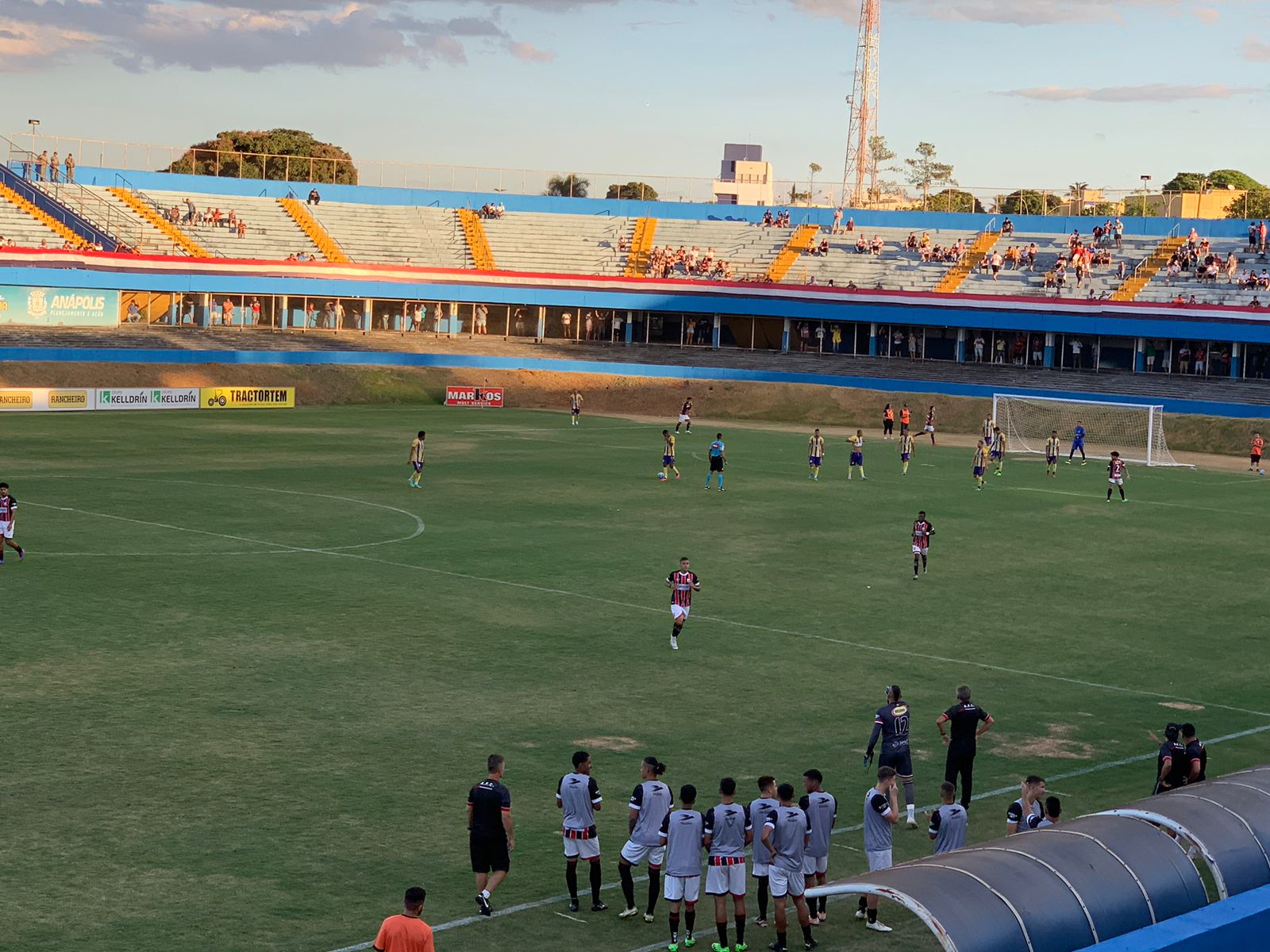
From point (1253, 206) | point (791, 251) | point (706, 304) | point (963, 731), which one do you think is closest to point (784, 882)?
point (963, 731)

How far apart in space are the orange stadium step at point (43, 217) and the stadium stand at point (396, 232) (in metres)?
16.0

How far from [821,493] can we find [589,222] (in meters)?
52.7

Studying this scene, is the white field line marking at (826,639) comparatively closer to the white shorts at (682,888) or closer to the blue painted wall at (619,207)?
the white shorts at (682,888)

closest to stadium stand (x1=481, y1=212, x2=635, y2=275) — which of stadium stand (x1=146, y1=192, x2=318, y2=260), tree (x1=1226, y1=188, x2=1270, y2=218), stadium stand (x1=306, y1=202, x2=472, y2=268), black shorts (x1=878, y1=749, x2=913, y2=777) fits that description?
stadium stand (x1=306, y1=202, x2=472, y2=268)

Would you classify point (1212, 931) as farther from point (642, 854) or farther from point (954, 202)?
point (954, 202)

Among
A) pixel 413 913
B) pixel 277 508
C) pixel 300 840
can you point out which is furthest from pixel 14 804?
pixel 277 508

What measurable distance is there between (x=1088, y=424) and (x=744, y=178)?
235 feet

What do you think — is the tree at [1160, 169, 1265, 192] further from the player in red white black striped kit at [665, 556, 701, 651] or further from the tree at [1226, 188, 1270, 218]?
the player in red white black striped kit at [665, 556, 701, 651]

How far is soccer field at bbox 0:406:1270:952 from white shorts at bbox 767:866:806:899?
723 mm

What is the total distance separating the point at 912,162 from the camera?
Answer: 13912cm

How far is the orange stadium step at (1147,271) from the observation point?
77.4m

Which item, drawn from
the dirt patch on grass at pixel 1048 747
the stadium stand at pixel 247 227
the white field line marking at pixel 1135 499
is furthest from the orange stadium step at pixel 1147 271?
the dirt patch on grass at pixel 1048 747

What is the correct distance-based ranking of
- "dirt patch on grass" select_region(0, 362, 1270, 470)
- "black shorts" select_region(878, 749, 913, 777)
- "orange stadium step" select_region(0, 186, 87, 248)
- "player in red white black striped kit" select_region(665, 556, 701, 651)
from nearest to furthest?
"black shorts" select_region(878, 749, 913, 777)
"player in red white black striped kit" select_region(665, 556, 701, 651)
"dirt patch on grass" select_region(0, 362, 1270, 470)
"orange stadium step" select_region(0, 186, 87, 248)

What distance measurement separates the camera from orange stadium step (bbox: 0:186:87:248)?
75500 mm
